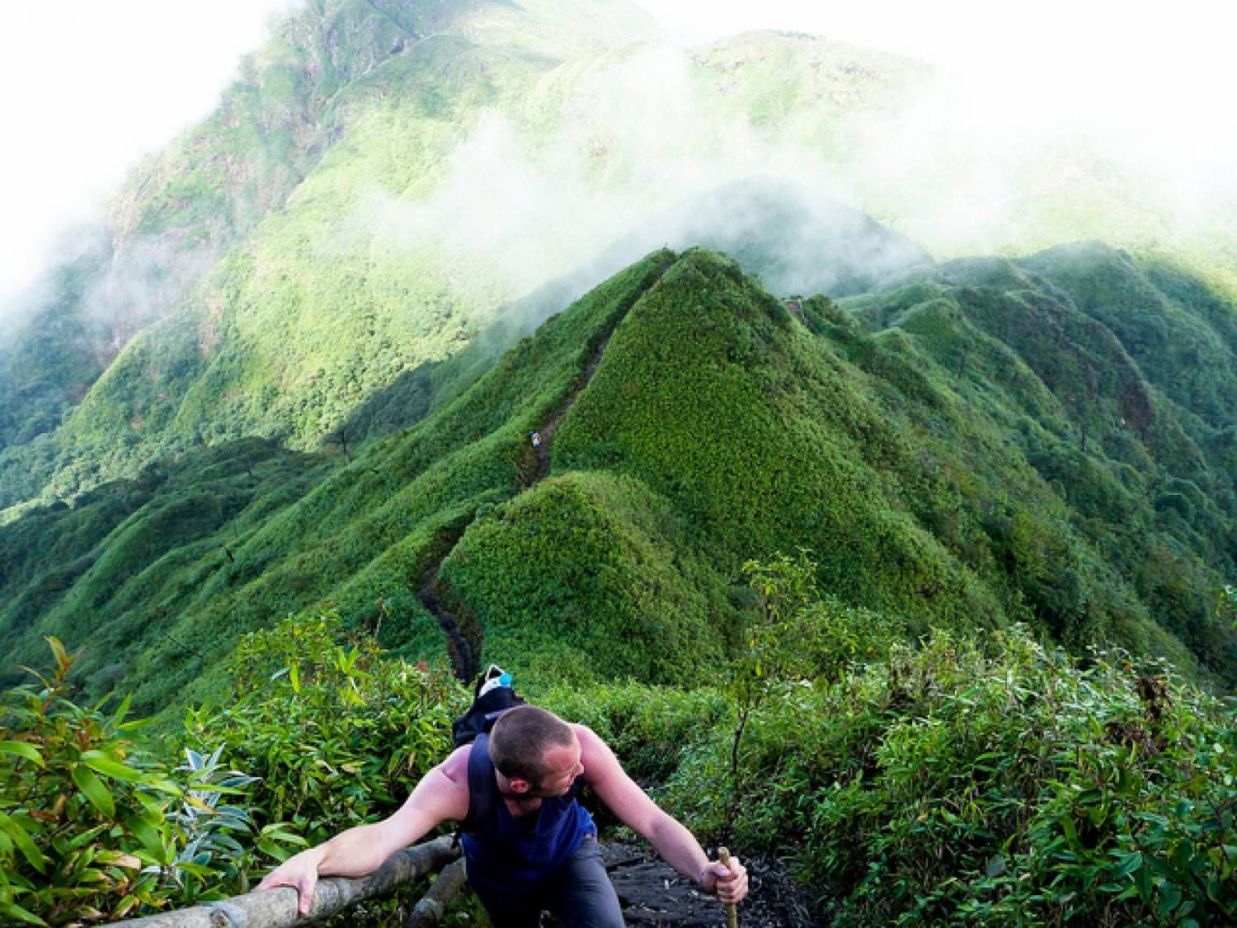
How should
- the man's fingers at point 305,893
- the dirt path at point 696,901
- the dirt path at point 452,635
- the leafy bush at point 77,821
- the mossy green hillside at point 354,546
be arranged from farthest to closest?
1. the mossy green hillside at point 354,546
2. the dirt path at point 452,635
3. the dirt path at point 696,901
4. the man's fingers at point 305,893
5. the leafy bush at point 77,821

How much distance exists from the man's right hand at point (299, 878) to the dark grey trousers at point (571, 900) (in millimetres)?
1228

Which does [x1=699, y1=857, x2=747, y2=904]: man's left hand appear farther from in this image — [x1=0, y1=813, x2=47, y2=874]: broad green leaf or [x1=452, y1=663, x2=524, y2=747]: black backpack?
[x1=0, y1=813, x2=47, y2=874]: broad green leaf

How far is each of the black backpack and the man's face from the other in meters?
0.53

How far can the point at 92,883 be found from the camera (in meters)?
3.05

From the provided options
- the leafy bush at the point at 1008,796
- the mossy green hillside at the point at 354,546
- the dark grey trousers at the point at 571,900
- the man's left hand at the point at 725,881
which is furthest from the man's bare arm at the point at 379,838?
the mossy green hillside at the point at 354,546

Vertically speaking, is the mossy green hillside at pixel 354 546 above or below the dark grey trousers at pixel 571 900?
below

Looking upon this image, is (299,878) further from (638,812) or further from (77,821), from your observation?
(638,812)

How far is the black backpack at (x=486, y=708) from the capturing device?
452 centimetres

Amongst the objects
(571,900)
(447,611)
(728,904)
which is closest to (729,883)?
(728,904)

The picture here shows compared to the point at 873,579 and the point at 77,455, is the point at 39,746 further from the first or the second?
the point at 77,455

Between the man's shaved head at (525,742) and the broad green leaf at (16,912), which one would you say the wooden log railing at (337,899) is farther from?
the man's shaved head at (525,742)

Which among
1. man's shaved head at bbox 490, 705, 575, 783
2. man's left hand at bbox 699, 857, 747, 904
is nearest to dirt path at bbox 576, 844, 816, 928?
man's left hand at bbox 699, 857, 747, 904

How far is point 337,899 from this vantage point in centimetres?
374

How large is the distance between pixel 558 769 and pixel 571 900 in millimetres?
943
